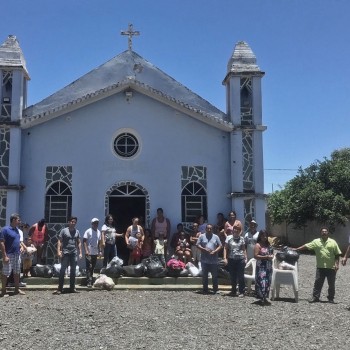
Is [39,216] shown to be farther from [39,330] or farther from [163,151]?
[39,330]

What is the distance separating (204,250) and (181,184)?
3300 millimetres

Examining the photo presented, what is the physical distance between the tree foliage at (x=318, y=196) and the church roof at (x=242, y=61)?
40.3ft

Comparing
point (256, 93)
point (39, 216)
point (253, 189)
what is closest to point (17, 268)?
point (39, 216)

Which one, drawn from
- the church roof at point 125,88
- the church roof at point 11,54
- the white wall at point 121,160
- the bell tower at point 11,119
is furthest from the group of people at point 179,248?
the church roof at point 11,54

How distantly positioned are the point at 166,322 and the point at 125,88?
8018 mm

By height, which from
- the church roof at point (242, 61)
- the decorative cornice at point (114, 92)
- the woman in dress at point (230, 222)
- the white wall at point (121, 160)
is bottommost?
the woman in dress at point (230, 222)

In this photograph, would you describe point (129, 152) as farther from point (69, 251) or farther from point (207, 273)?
point (207, 273)

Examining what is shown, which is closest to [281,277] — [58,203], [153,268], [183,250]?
[153,268]

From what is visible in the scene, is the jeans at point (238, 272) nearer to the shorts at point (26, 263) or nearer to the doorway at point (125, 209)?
the doorway at point (125, 209)

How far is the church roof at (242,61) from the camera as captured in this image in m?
14.5

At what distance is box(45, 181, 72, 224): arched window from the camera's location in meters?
14.0

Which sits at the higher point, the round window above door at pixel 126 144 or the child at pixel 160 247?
the round window above door at pixel 126 144

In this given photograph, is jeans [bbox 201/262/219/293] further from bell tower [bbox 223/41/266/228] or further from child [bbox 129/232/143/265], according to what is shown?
bell tower [bbox 223/41/266/228]

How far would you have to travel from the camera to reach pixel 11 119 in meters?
14.0
